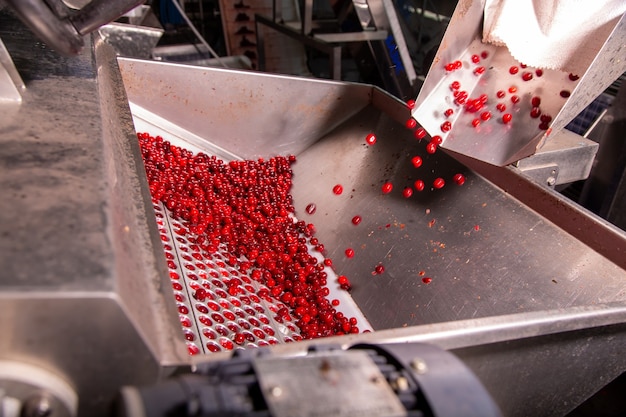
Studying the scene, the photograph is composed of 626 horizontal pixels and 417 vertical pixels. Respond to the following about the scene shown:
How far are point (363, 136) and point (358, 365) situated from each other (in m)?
1.70

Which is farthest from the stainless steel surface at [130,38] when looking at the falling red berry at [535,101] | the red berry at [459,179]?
the falling red berry at [535,101]

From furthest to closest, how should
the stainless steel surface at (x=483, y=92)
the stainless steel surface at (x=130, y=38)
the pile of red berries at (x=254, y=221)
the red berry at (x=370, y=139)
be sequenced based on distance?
the stainless steel surface at (x=130, y=38), the red berry at (x=370, y=139), the pile of red berries at (x=254, y=221), the stainless steel surface at (x=483, y=92)

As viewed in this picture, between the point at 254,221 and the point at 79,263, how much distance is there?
139 centimetres

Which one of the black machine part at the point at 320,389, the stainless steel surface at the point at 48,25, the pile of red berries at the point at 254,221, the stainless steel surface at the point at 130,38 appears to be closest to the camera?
the black machine part at the point at 320,389

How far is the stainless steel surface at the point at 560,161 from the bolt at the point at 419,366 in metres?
1.24

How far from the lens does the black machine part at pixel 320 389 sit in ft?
1.79

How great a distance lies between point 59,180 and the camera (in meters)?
0.78

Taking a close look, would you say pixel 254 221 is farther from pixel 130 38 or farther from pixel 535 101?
pixel 130 38

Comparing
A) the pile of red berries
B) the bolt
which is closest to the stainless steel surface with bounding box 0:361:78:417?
the bolt

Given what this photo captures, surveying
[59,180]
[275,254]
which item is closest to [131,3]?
[59,180]

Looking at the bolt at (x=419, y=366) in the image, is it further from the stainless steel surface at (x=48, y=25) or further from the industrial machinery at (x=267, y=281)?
the stainless steel surface at (x=48, y=25)

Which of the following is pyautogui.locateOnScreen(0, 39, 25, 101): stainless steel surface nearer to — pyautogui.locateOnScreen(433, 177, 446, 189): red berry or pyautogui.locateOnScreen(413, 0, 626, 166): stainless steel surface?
pyautogui.locateOnScreen(413, 0, 626, 166): stainless steel surface

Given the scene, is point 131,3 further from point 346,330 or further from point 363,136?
point 363,136

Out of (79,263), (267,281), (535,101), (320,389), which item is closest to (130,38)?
→ (267,281)
